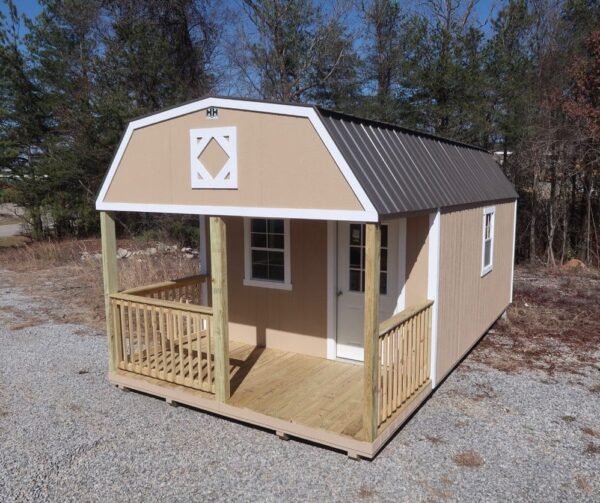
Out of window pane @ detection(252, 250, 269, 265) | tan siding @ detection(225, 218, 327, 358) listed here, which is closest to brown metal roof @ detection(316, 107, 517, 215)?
tan siding @ detection(225, 218, 327, 358)

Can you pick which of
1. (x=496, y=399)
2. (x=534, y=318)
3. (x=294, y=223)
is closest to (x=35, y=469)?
(x=294, y=223)

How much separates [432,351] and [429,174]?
6.25ft

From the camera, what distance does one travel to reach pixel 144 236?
1630 cm

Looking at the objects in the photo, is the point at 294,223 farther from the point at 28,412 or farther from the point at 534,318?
the point at 534,318

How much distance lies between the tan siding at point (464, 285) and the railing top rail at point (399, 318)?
447 mm

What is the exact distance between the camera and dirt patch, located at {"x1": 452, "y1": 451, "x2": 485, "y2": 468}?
420 cm

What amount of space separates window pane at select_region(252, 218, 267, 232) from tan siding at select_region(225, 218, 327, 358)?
0.63 ft

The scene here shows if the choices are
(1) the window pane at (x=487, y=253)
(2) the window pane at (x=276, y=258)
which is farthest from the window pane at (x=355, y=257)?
(1) the window pane at (x=487, y=253)

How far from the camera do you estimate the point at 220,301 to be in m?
4.84

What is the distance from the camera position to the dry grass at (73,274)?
9789mm

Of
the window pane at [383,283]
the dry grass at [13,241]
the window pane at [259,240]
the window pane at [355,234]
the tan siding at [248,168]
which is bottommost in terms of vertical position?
the dry grass at [13,241]

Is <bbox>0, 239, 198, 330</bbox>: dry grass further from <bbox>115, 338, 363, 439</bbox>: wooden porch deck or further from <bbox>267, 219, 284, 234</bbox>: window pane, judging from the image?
<bbox>267, 219, 284, 234</bbox>: window pane

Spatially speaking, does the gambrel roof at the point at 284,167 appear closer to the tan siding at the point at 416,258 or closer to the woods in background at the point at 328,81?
the tan siding at the point at 416,258

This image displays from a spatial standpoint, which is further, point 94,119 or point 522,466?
point 94,119
